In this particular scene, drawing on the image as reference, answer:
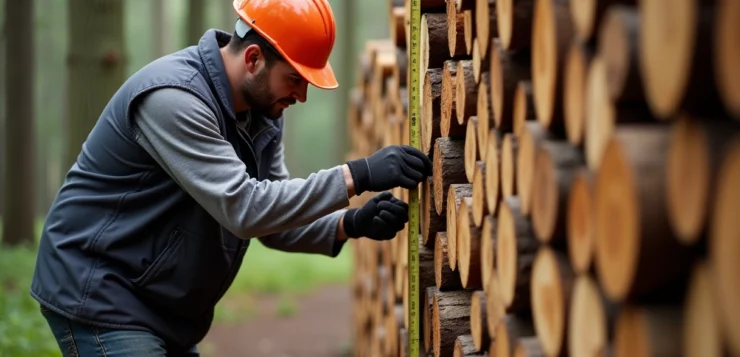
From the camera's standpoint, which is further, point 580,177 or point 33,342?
point 33,342

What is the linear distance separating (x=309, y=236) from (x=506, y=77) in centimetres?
167

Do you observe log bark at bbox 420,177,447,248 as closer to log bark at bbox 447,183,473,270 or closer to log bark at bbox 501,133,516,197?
log bark at bbox 447,183,473,270

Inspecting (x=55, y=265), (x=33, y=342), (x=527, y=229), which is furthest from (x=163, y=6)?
(x=527, y=229)

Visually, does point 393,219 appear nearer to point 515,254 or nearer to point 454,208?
point 454,208

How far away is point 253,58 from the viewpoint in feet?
10.8

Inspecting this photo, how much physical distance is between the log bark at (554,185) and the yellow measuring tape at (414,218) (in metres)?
1.35

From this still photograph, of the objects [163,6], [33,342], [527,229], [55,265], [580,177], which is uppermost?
[163,6]

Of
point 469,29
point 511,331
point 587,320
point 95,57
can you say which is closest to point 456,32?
point 469,29

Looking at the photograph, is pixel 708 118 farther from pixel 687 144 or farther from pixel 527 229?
pixel 527 229

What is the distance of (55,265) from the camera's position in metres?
3.34

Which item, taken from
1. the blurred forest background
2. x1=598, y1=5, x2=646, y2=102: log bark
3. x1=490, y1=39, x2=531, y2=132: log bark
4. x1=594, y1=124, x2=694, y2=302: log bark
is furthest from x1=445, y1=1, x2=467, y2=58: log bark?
the blurred forest background

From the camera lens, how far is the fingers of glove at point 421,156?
3137 millimetres

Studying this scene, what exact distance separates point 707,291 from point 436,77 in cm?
191

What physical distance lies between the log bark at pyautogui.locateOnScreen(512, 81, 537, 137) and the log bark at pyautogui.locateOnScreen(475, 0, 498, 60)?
250mm
